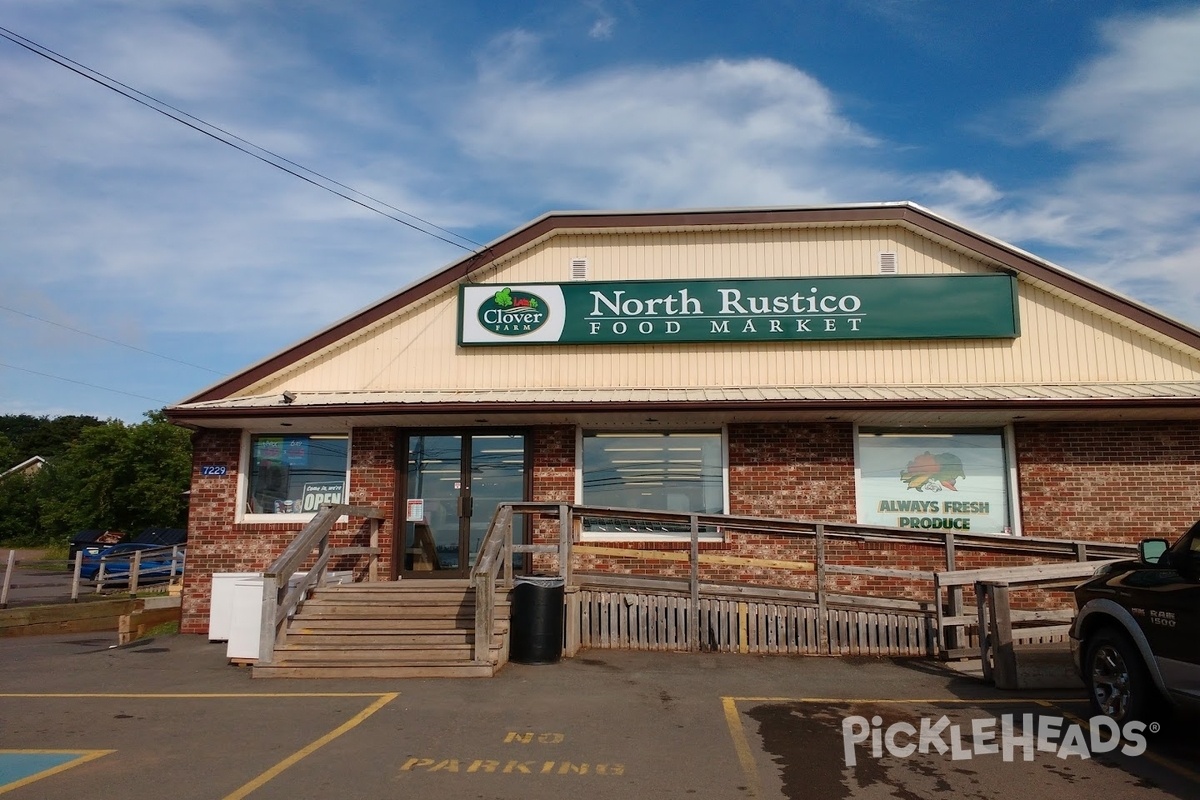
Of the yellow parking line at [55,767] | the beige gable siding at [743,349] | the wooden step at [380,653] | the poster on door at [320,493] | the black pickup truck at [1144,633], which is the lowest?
the yellow parking line at [55,767]

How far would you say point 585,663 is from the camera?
968 centimetres

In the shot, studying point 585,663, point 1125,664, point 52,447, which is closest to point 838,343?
point 585,663

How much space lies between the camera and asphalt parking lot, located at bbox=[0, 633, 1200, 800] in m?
5.50

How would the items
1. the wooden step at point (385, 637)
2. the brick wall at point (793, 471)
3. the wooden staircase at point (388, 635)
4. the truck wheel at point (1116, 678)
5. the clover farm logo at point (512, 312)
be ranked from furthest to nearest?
the clover farm logo at point (512, 312), the brick wall at point (793, 471), the wooden step at point (385, 637), the wooden staircase at point (388, 635), the truck wheel at point (1116, 678)

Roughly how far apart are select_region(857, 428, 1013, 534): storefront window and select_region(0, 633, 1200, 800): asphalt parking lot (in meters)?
3.63

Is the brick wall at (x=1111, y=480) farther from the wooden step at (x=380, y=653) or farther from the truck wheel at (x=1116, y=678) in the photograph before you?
the wooden step at (x=380, y=653)

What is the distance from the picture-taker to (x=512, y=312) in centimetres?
1377

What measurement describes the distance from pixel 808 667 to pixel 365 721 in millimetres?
5023

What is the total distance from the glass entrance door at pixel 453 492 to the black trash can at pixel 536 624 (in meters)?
3.44

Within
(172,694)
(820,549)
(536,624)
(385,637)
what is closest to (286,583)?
(385,637)

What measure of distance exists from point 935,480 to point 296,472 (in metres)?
10.00

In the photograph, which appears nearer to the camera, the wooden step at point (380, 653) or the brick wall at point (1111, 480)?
the wooden step at point (380, 653)

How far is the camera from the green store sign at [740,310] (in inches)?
523

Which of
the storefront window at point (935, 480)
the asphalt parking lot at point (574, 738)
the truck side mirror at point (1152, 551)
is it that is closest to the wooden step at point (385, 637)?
the asphalt parking lot at point (574, 738)
